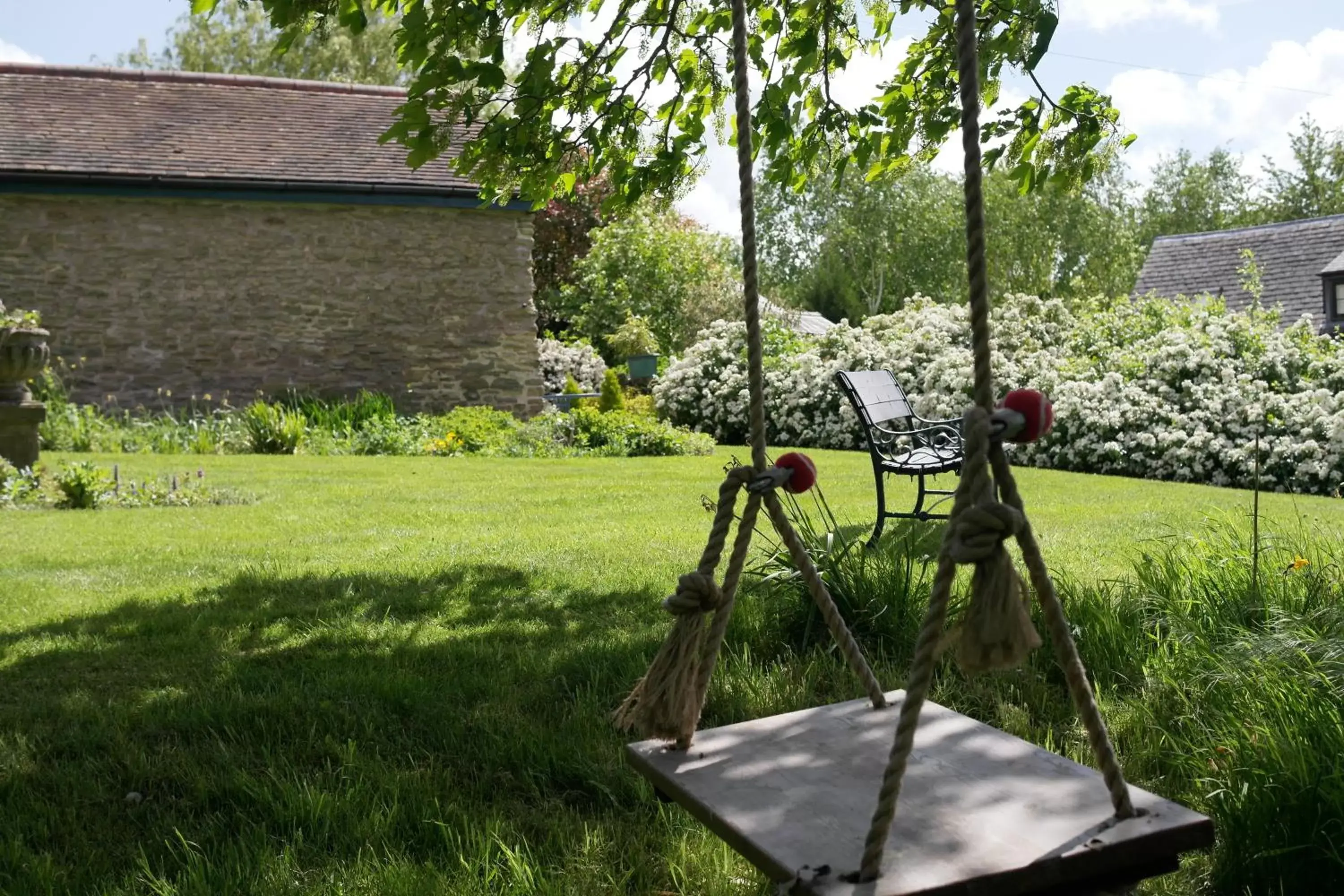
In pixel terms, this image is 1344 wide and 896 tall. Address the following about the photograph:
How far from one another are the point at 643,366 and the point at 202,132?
774 cm

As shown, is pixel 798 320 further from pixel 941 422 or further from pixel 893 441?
pixel 941 422

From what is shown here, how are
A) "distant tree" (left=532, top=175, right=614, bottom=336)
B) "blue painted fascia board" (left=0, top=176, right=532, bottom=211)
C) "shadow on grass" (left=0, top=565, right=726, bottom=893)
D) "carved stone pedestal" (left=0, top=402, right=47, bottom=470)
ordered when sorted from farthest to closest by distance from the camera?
"distant tree" (left=532, top=175, right=614, bottom=336)
"blue painted fascia board" (left=0, top=176, right=532, bottom=211)
"carved stone pedestal" (left=0, top=402, right=47, bottom=470)
"shadow on grass" (left=0, top=565, right=726, bottom=893)

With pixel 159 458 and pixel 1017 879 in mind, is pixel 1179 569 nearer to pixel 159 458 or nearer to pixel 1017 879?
pixel 1017 879

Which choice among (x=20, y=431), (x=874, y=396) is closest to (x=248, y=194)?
(x=20, y=431)

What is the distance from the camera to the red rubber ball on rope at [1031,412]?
161cm

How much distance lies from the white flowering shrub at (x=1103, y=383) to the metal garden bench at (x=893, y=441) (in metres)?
3.01

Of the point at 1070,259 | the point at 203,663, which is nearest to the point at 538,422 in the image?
the point at 203,663

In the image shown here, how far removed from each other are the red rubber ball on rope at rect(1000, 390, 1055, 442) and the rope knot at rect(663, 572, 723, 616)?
682 mm

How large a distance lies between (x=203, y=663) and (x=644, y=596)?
1.85 metres

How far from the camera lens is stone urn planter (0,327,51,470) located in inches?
357

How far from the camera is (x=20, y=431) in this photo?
9.10 metres

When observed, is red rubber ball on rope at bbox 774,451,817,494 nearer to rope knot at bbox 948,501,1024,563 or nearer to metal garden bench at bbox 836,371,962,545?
rope knot at bbox 948,501,1024,563

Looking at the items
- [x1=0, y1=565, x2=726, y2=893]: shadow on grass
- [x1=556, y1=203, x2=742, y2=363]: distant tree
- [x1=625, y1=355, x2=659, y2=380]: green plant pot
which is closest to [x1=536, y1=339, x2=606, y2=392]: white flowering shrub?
[x1=625, y1=355, x2=659, y2=380]: green plant pot

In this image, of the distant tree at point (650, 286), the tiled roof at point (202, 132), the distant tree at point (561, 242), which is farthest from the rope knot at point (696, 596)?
the distant tree at point (561, 242)
